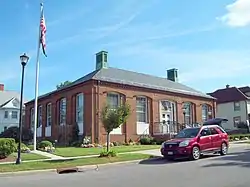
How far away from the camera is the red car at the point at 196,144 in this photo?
677 inches

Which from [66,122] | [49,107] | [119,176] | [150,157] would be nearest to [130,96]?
[66,122]

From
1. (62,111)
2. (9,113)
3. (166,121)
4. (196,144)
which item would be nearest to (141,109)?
(166,121)

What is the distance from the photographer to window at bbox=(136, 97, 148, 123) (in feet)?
108

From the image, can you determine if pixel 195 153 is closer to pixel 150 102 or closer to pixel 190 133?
pixel 190 133

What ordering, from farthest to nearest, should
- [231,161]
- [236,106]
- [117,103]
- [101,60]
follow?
[236,106] < [101,60] < [117,103] < [231,161]

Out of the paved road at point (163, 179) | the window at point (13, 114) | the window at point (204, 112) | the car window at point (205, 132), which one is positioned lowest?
the paved road at point (163, 179)

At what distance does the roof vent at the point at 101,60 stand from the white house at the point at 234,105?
3060 cm

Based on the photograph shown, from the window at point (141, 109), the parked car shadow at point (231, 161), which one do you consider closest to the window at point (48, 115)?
the window at point (141, 109)

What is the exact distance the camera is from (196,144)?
1752cm

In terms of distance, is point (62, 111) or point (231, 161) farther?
point (62, 111)

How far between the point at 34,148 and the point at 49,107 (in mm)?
14995

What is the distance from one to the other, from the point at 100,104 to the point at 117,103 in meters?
2.38

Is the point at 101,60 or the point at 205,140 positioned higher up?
the point at 101,60

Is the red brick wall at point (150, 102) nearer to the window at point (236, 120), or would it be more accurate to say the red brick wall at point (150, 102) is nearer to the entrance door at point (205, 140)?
the entrance door at point (205, 140)
